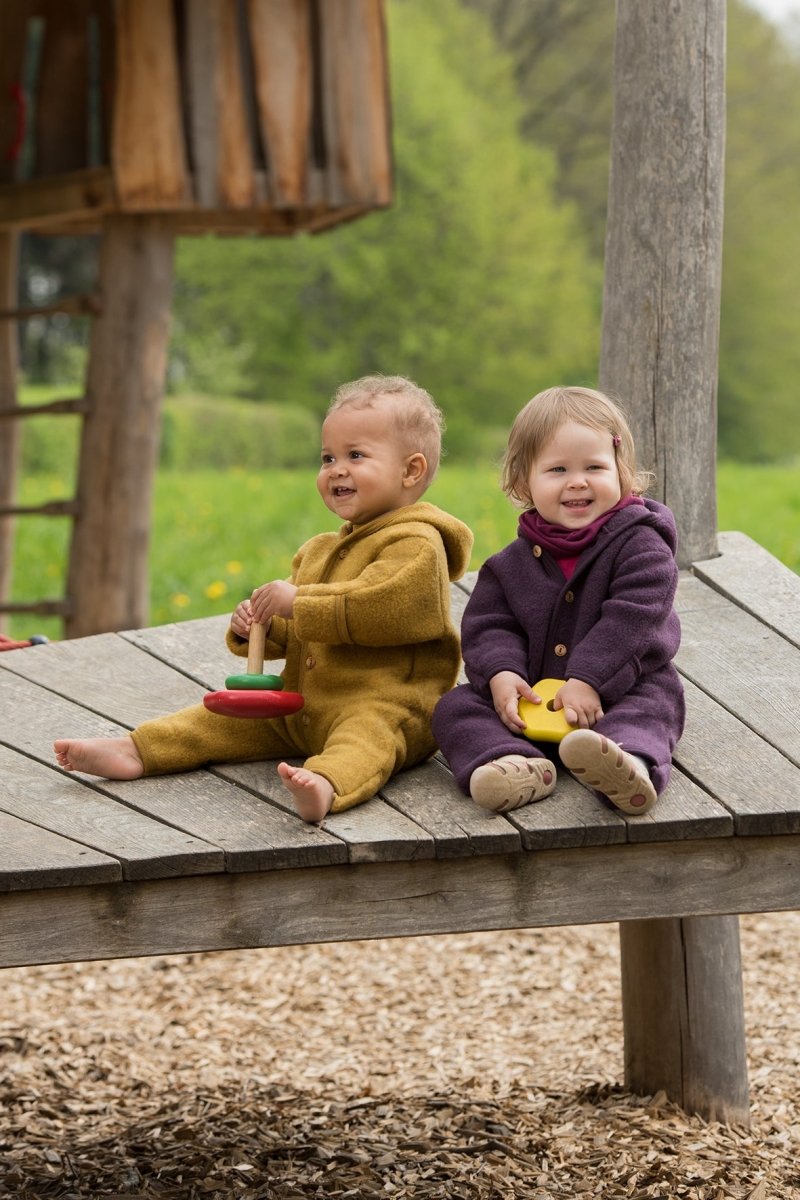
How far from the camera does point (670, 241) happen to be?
3.45 meters

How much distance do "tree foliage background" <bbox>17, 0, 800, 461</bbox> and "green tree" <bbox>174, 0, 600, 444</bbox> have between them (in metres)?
0.03

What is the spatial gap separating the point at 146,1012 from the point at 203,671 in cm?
160

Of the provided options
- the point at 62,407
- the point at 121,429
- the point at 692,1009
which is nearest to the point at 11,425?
the point at 62,407

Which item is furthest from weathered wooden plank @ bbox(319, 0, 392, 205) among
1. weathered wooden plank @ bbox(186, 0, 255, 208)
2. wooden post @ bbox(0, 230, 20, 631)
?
wooden post @ bbox(0, 230, 20, 631)

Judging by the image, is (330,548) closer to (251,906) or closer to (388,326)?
(251,906)

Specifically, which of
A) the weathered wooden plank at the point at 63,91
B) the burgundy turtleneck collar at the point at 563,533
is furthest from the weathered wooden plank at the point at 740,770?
the weathered wooden plank at the point at 63,91

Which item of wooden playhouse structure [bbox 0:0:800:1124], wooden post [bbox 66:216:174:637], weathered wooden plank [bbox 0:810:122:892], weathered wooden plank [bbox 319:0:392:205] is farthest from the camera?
wooden post [bbox 66:216:174:637]

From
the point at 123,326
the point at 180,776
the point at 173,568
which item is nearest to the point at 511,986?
the point at 180,776

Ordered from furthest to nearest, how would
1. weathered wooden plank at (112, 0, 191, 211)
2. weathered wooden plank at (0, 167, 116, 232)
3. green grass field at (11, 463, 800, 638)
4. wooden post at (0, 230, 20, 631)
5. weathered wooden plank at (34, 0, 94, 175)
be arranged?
1. green grass field at (11, 463, 800, 638)
2. wooden post at (0, 230, 20, 631)
3. weathered wooden plank at (34, 0, 94, 175)
4. weathered wooden plank at (0, 167, 116, 232)
5. weathered wooden plank at (112, 0, 191, 211)

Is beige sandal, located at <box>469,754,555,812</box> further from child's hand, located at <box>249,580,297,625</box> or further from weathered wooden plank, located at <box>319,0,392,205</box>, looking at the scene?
weathered wooden plank, located at <box>319,0,392,205</box>

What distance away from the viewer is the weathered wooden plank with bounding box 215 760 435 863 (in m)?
2.27

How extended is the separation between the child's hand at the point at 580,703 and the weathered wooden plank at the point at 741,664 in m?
0.39

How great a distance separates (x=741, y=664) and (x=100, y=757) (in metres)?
1.26

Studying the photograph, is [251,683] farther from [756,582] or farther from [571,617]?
[756,582]
